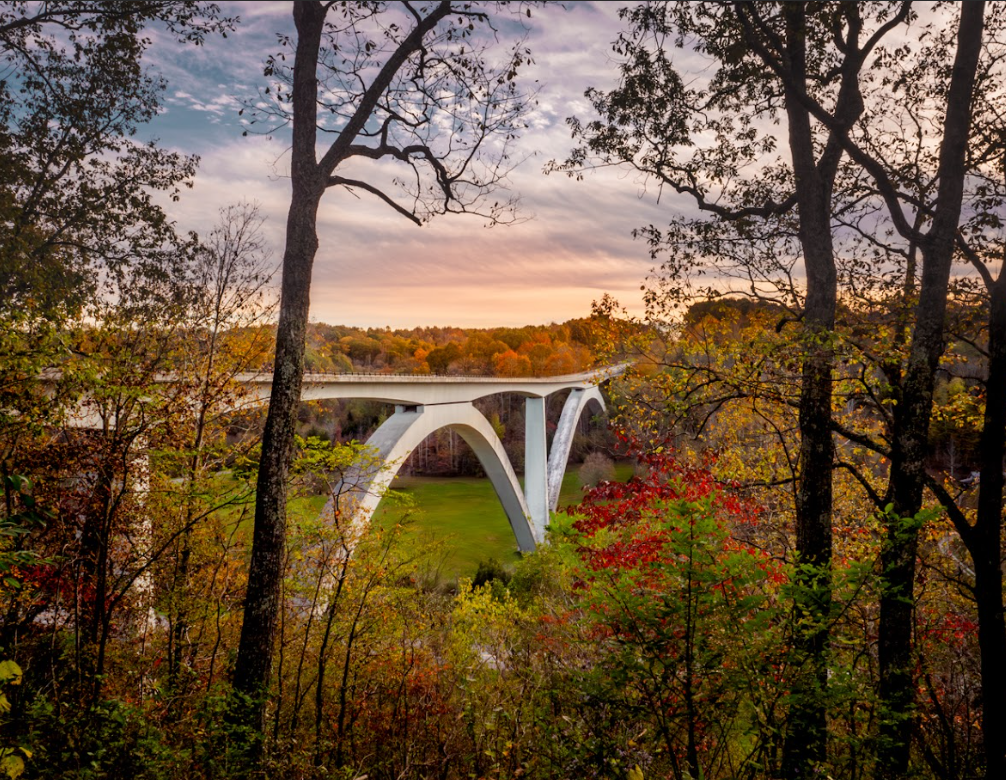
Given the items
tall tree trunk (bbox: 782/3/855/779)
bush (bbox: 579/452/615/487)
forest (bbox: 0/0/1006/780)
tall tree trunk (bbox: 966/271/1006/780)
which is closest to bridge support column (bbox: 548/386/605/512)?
bush (bbox: 579/452/615/487)

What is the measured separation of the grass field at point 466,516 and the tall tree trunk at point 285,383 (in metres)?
17.4

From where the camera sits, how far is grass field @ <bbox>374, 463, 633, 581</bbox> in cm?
2970

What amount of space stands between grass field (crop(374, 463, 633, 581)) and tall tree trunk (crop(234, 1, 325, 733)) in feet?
57.0

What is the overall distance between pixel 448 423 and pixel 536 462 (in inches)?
567

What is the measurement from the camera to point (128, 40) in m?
7.29

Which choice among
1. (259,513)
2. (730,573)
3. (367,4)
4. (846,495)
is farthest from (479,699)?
Answer: (846,495)

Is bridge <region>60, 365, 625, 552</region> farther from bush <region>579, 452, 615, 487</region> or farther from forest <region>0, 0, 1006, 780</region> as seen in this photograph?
bush <region>579, 452, 615, 487</region>

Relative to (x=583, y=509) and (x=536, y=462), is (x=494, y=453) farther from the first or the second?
(x=583, y=509)

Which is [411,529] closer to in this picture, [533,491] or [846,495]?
[846,495]

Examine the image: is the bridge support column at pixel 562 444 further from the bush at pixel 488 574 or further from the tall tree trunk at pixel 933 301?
the tall tree trunk at pixel 933 301

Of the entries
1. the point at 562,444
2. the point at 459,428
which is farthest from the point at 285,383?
Answer: the point at 562,444

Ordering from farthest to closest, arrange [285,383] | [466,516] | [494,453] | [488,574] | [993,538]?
[466,516]
[494,453]
[488,574]
[285,383]
[993,538]

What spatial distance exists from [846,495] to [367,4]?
12.3m

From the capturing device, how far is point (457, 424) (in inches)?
909
